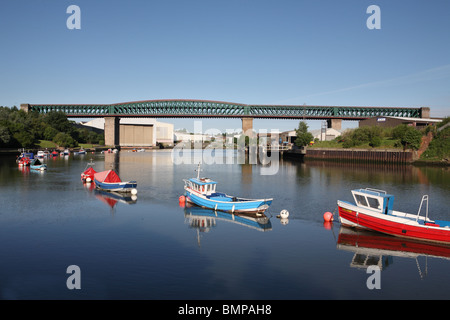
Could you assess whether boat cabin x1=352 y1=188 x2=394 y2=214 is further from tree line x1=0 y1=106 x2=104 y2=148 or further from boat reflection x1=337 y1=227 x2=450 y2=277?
tree line x1=0 y1=106 x2=104 y2=148

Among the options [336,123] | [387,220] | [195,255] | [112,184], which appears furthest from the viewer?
[336,123]

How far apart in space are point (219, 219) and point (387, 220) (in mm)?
15660

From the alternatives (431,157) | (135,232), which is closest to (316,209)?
(135,232)

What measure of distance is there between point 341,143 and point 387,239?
361ft

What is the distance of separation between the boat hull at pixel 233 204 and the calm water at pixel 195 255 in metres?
1.30

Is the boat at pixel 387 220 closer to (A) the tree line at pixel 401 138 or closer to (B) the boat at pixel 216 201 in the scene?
(B) the boat at pixel 216 201

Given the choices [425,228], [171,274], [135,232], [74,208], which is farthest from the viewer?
[74,208]

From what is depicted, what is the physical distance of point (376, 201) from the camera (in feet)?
105

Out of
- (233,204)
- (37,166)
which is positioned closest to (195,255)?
(233,204)

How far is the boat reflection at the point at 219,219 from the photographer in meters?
33.7

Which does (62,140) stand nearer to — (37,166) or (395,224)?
(37,166)

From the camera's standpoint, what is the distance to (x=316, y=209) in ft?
136

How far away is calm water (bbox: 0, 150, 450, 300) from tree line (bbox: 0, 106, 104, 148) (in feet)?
332

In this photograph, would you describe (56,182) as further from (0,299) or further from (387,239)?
(387,239)
